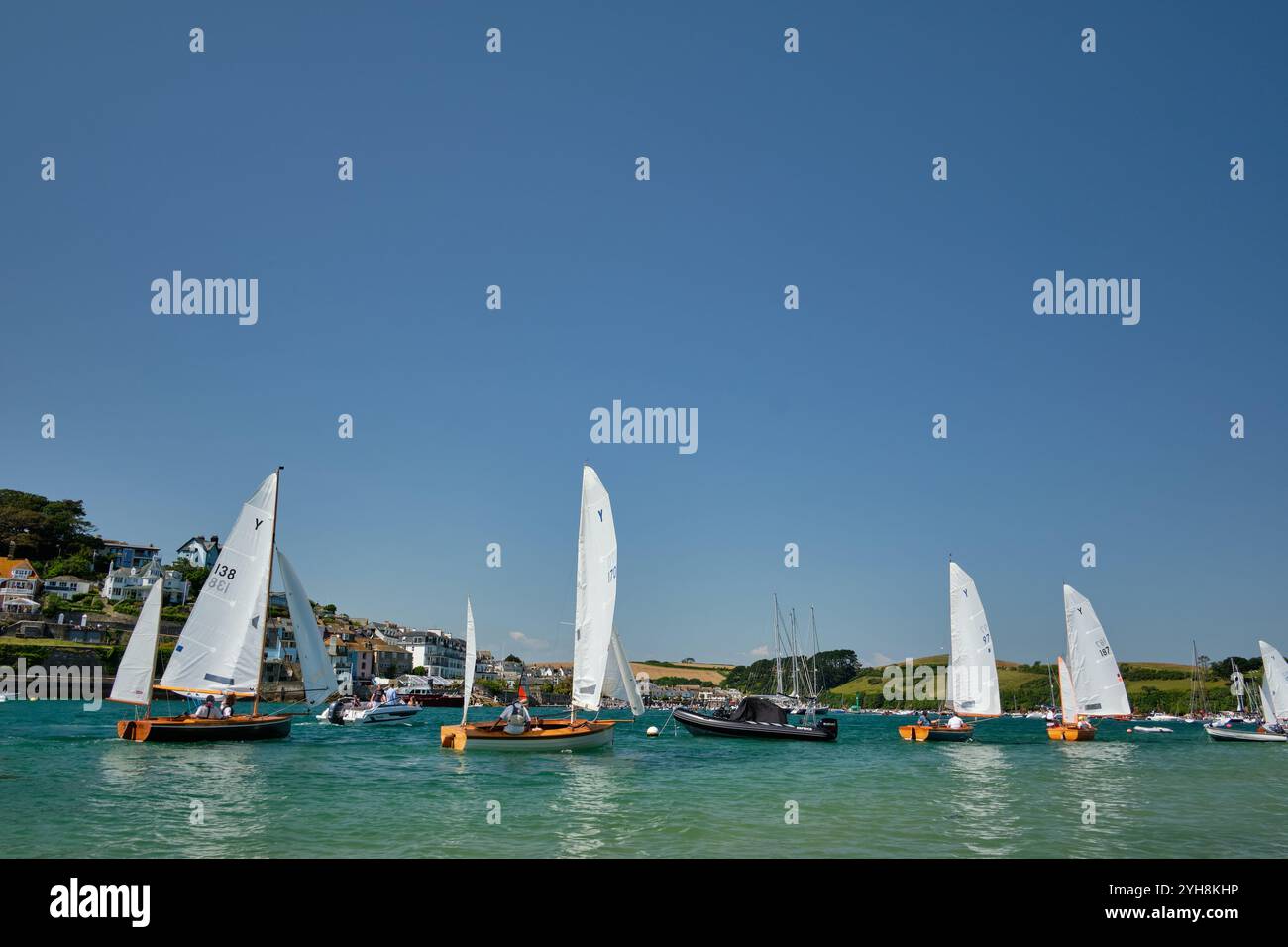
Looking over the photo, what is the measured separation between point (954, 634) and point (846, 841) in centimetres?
4704

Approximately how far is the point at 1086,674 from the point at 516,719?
146 feet

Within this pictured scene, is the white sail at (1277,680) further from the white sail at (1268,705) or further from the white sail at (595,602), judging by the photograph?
the white sail at (595,602)

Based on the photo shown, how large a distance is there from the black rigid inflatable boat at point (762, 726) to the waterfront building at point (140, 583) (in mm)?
124991

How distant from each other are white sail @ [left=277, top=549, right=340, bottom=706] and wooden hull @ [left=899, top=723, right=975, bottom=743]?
39069 millimetres

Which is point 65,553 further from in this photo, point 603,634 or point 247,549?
point 603,634

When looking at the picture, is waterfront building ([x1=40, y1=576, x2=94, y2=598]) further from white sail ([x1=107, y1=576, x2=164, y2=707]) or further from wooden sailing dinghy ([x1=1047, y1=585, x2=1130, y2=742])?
wooden sailing dinghy ([x1=1047, y1=585, x2=1130, y2=742])

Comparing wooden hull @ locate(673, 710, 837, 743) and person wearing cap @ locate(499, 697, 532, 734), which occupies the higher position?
person wearing cap @ locate(499, 697, 532, 734)

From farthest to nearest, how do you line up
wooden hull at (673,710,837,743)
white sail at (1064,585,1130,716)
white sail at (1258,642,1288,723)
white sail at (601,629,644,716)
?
white sail at (1258,642,1288,723) → white sail at (1064,585,1130,716) → wooden hull at (673,710,837,743) → white sail at (601,629,644,716)

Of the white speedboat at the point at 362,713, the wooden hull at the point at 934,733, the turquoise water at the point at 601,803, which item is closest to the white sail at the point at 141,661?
the turquoise water at the point at 601,803

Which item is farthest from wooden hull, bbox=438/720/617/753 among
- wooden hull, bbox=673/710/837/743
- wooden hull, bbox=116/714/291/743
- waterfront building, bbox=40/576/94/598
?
waterfront building, bbox=40/576/94/598

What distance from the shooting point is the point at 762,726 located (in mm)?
59375

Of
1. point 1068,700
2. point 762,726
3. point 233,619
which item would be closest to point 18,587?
point 233,619

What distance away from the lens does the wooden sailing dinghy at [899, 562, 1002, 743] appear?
61062mm
